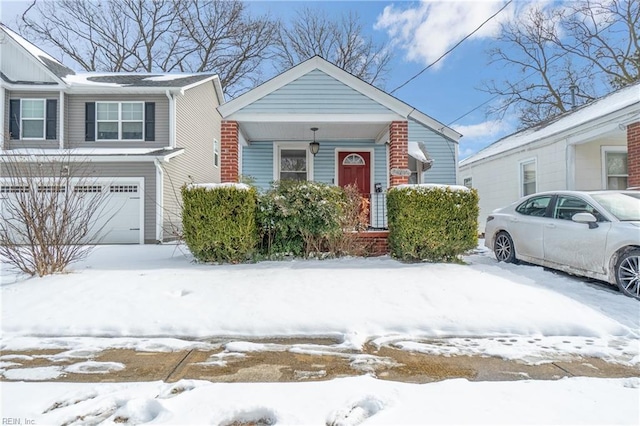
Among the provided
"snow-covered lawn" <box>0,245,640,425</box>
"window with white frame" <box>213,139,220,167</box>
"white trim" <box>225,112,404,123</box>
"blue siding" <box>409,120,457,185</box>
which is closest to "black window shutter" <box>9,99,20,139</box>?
"window with white frame" <box>213,139,220,167</box>

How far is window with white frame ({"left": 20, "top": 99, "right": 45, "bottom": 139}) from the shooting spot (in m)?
12.4

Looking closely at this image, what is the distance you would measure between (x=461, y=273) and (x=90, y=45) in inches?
1015

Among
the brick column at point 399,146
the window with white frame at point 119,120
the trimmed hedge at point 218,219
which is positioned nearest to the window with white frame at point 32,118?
the window with white frame at point 119,120

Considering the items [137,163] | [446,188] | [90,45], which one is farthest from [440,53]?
[90,45]

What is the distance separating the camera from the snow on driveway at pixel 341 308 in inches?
136

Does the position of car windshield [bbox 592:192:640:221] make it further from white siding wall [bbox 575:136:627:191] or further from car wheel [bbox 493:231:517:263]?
white siding wall [bbox 575:136:627:191]

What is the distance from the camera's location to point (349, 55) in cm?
2392

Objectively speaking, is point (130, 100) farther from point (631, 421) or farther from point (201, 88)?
point (631, 421)

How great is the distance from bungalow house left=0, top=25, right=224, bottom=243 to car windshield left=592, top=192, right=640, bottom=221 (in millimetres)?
11273

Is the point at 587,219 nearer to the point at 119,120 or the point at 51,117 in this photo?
the point at 119,120

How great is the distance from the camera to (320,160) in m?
10.5

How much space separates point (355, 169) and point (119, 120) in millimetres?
8768

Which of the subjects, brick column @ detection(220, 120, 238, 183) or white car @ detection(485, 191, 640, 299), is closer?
white car @ detection(485, 191, 640, 299)

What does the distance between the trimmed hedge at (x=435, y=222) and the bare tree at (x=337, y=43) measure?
19256 mm
